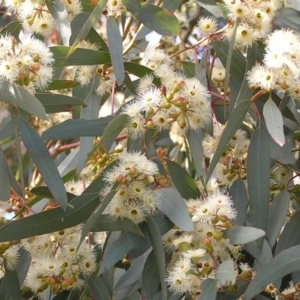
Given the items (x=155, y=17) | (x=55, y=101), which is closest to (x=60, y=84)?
(x=55, y=101)

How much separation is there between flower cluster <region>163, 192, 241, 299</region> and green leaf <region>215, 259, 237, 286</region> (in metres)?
0.02

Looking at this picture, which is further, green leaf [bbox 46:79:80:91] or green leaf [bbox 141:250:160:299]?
green leaf [bbox 46:79:80:91]

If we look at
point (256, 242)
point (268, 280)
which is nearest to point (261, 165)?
point (256, 242)

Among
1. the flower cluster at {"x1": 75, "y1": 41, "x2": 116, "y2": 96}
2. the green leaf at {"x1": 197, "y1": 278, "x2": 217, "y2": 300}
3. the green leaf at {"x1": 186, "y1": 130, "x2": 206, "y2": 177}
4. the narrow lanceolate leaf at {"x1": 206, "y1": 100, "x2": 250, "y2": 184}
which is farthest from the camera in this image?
the flower cluster at {"x1": 75, "y1": 41, "x2": 116, "y2": 96}

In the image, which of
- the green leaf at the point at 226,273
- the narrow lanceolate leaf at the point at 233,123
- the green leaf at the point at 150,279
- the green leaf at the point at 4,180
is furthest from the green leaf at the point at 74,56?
the green leaf at the point at 226,273

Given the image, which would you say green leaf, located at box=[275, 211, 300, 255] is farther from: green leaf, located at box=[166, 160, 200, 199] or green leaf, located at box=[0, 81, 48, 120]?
green leaf, located at box=[0, 81, 48, 120]

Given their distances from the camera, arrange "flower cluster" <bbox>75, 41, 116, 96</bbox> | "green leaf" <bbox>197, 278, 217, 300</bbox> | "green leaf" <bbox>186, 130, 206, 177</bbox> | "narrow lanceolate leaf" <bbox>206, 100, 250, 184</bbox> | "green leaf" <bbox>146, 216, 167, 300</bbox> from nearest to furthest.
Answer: "green leaf" <bbox>197, 278, 217, 300</bbox> → "green leaf" <bbox>146, 216, 167, 300</bbox> → "narrow lanceolate leaf" <bbox>206, 100, 250, 184</bbox> → "green leaf" <bbox>186, 130, 206, 177</bbox> → "flower cluster" <bbox>75, 41, 116, 96</bbox>

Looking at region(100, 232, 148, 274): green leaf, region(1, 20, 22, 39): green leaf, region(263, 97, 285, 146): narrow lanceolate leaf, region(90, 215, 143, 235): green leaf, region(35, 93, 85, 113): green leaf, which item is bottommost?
region(100, 232, 148, 274): green leaf

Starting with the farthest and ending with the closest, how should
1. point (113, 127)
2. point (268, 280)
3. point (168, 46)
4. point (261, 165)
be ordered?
point (168, 46) < point (261, 165) < point (113, 127) < point (268, 280)

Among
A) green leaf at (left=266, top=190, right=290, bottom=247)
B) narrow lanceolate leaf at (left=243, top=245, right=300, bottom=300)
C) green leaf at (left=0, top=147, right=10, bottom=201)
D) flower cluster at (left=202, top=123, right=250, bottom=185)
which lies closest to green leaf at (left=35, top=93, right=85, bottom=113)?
green leaf at (left=0, top=147, right=10, bottom=201)

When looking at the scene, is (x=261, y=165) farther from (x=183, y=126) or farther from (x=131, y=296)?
(x=131, y=296)

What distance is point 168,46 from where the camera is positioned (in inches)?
113

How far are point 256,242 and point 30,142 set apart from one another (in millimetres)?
600

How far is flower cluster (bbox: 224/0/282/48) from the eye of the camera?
1.82 metres
